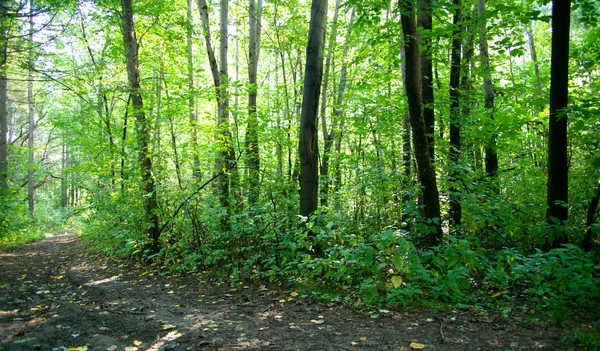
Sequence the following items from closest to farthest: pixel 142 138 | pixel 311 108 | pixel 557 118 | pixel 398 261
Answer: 1. pixel 398 261
2. pixel 557 118
3. pixel 311 108
4. pixel 142 138

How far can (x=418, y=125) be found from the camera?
5.08m

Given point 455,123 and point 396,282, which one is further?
point 455,123

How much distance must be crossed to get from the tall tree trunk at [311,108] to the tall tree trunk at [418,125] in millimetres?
1416

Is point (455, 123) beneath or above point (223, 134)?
beneath

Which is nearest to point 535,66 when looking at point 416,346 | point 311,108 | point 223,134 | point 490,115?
point 490,115

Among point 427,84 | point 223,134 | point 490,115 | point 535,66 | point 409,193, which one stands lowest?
point 409,193

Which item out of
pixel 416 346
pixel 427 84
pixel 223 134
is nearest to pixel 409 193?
pixel 416 346

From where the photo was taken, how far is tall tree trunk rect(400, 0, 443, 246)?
16.4 feet


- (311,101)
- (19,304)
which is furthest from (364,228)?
(19,304)

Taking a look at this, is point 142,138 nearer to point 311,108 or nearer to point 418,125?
point 311,108

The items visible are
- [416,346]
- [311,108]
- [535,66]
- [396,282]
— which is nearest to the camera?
[416,346]

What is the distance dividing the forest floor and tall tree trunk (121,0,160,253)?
227cm

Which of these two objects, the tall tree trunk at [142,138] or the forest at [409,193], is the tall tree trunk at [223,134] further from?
the tall tree trunk at [142,138]

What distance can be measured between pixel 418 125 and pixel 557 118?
5.38ft
